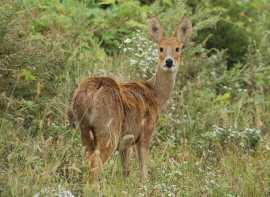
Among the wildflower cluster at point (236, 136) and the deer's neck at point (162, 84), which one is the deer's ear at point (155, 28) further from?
the wildflower cluster at point (236, 136)

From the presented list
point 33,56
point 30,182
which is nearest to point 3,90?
point 33,56

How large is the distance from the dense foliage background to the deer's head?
34.0 inches

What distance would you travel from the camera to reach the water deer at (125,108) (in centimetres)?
819

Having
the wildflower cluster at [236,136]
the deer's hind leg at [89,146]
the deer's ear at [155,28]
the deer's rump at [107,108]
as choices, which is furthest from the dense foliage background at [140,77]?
the deer's ear at [155,28]

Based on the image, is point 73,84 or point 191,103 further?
point 191,103

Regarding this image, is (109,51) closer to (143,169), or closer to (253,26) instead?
(253,26)

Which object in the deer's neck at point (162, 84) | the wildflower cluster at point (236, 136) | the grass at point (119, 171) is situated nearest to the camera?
the grass at point (119, 171)

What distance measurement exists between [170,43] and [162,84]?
1.47 ft

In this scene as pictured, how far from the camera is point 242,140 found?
408 inches

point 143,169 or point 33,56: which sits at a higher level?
point 33,56

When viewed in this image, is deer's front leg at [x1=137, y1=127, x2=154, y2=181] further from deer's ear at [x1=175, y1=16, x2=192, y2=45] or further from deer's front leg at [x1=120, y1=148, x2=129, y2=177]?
deer's ear at [x1=175, y1=16, x2=192, y2=45]

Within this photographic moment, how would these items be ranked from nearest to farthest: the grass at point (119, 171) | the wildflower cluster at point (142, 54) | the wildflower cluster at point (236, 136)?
the grass at point (119, 171), the wildflower cluster at point (236, 136), the wildflower cluster at point (142, 54)

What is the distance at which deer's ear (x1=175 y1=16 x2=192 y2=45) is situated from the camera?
33.2ft

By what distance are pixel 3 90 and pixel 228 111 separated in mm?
3003
